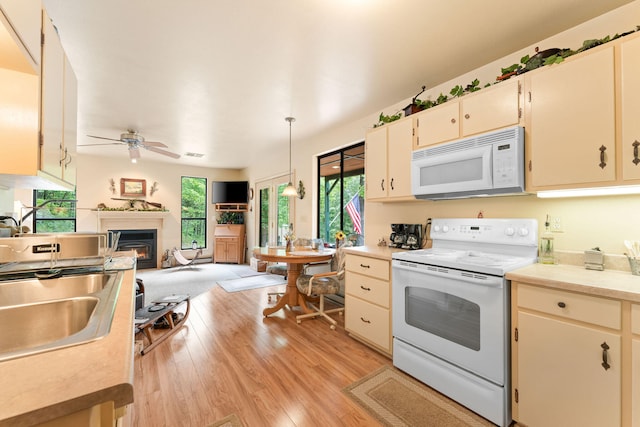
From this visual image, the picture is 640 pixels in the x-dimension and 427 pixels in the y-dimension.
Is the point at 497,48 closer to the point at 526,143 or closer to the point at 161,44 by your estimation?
the point at 526,143

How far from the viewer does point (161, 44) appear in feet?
6.84

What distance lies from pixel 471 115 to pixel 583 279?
4.25 feet

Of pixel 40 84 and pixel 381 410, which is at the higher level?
pixel 40 84

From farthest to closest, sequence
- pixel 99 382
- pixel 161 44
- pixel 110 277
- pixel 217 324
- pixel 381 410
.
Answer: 1. pixel 217 324
2. pixel 161 44
3. pixel 381 410
4. pixel 110 277
5. pixel 99 382

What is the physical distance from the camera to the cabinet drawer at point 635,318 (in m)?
1.22

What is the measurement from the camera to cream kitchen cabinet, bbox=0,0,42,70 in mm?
913

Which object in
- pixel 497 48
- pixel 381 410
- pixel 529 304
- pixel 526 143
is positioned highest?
pixel 497 48

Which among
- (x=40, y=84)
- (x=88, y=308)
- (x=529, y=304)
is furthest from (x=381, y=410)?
(x=40, y=84)

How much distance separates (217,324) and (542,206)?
130 inches

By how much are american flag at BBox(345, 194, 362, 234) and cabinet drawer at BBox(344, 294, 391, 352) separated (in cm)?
123

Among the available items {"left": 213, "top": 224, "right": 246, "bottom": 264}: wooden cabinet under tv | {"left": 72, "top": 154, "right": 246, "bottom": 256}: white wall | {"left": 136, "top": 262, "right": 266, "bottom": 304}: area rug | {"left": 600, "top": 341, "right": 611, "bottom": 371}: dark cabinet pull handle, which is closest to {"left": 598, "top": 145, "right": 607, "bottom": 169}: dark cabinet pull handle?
{"left": 600, "top": 341, "right": 611, "bottom": 371}: dark cabinet pull handle

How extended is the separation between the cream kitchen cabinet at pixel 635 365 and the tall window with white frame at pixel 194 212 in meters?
7.53

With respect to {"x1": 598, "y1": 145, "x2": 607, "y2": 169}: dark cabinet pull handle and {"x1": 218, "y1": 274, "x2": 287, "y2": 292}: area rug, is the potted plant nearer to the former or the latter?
{"x1": 218, "y1": 274, "x2": 287, "y2": 292}: area rug

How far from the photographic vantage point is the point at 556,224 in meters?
1.88
